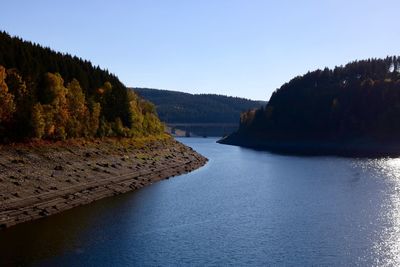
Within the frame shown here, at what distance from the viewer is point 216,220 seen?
50344mm

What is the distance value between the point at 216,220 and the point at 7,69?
149 ft

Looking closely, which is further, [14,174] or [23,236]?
[14,174]

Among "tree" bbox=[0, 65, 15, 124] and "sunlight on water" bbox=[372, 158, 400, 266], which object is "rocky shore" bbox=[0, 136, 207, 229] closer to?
"tree" bbox=[0, 65, 15, 124]

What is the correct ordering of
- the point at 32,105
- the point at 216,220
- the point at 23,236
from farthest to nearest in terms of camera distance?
the point at 32,105, the point at 216,220, the point at 23,236

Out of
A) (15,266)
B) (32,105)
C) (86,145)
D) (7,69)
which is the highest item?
(7,69)

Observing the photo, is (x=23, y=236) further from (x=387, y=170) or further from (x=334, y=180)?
(x=387, y=170)

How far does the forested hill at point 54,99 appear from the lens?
71438 mm

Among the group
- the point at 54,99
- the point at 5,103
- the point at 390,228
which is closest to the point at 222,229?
the point at 390,228

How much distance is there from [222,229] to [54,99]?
45.9 m

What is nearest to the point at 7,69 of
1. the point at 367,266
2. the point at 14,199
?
the point at 14,199

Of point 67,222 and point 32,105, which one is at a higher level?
point 32,105

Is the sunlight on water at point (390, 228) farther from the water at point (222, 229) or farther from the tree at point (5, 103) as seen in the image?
the tree at point (5, 103)

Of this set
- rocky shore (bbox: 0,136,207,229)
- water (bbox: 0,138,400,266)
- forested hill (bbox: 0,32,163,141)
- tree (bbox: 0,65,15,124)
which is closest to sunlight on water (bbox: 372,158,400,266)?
water (bbox: 0,138,400,266)

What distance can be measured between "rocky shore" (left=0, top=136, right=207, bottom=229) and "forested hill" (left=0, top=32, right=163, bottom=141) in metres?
2.91
